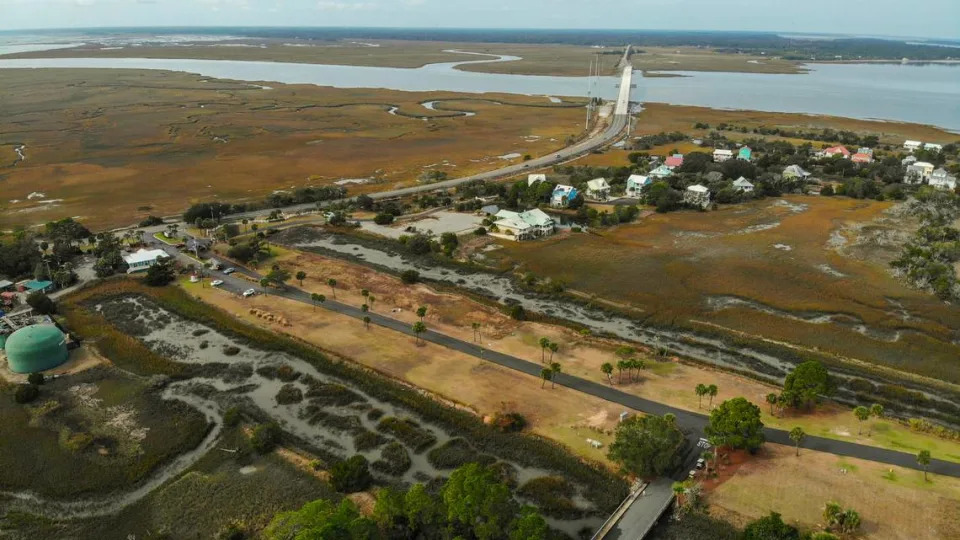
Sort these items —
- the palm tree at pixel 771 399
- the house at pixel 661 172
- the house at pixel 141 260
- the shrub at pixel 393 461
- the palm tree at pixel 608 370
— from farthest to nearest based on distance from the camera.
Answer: the house at pixel 661 172
the house at pixel 141 260
the palm tree at pixel 608 370
the palm tree at pixel 771 399
the shrub at pixel 393 461

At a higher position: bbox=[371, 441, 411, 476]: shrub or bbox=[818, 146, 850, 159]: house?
bbox=[818, 146, 850, 159]: house

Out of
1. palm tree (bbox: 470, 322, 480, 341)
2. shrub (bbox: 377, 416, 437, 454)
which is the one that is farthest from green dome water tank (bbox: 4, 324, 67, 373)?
palm tree (bbox: 470, 322, 480, 341)

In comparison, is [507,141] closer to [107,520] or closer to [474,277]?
[474,277]

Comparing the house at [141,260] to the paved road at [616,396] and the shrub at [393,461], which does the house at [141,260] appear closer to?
the paved road at [616,396]

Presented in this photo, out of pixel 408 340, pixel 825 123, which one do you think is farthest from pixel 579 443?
pixel 825 123

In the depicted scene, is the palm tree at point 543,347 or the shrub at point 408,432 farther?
the palm tree at point 543,347

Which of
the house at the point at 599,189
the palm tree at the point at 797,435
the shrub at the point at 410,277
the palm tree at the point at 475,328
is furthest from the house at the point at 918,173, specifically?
the palm tree at the point at 475,328

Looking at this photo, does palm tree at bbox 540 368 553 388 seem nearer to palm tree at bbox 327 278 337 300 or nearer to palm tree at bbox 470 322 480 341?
palm tree at bbox 470 322 480 341
